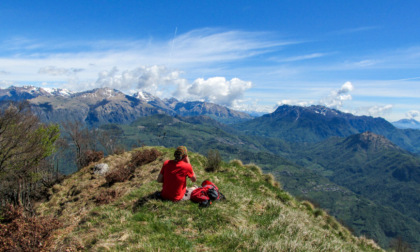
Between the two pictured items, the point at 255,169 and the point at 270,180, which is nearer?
the point at 270,180

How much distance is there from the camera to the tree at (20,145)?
16.6m

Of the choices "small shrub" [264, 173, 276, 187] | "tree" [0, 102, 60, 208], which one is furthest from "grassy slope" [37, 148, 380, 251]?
"tree" [0, 102, 60, 208]

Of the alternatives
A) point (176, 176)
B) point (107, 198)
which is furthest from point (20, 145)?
point (176, 176)

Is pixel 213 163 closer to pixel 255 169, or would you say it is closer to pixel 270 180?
pixel 255 169

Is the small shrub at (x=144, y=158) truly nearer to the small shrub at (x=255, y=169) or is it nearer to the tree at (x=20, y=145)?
the tree at (x=20, y=145)

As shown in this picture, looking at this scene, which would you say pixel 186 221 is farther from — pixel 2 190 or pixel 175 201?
pixel 2 190

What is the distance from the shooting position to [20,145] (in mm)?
18172

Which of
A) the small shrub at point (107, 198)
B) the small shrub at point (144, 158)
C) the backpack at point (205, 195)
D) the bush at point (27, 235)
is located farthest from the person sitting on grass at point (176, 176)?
the small shrub at point (144, 158)

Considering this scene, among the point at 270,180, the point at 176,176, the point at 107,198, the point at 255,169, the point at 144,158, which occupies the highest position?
the point at 176,176

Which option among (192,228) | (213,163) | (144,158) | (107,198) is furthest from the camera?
(144,158)

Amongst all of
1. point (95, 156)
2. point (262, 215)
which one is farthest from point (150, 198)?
point (95, 156)

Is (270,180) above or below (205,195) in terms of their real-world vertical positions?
below

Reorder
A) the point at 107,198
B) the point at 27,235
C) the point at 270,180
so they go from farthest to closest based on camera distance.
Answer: the point at 270,180 → the point at 107,198 → the point at 27,235

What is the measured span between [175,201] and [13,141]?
53.2 ft
